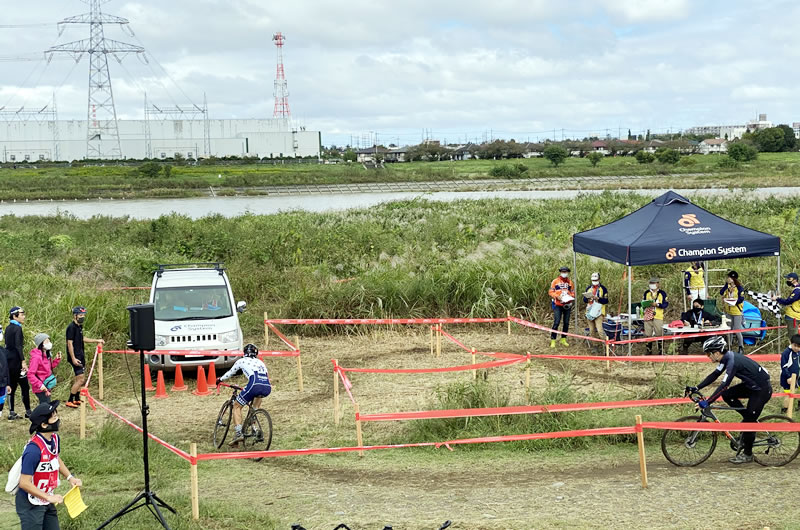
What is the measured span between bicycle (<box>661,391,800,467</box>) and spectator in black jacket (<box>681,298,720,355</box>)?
19.4 ft

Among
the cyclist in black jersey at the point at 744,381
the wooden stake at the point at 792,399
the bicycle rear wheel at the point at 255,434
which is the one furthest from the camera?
the bicycle rear wheel at the point at 255,434

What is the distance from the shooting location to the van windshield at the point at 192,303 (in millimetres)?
15344

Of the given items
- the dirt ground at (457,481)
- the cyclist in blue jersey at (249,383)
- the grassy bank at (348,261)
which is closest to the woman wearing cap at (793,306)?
the dirt ground at (457,481)

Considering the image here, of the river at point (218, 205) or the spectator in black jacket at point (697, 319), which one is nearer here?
the spectator in black jacket at point (697, 319)

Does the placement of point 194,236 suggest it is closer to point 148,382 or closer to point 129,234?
point 129,234

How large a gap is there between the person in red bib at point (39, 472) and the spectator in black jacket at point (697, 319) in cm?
1212

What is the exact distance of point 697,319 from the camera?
15.7 meters

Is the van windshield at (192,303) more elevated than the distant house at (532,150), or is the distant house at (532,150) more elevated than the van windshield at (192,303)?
the distant house at (532,150)

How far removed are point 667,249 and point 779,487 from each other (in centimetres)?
705

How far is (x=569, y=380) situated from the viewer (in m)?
13.0

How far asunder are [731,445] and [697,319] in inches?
252

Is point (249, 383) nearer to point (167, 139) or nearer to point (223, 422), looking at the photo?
point (223, 422)

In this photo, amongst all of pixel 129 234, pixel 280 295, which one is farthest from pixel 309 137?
pixel 280 295

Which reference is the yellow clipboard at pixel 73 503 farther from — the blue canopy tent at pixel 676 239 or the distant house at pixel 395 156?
the distant house at pixel 395 156
